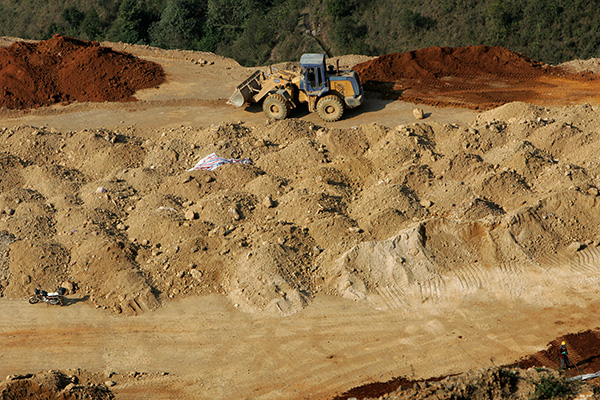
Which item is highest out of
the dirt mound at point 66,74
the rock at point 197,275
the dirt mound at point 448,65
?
the dirt mound at point 66,74

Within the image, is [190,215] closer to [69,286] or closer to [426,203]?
[69,286]

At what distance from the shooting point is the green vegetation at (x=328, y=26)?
119 ft

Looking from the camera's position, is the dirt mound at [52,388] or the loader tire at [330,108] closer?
the dirt mound at [52,388]

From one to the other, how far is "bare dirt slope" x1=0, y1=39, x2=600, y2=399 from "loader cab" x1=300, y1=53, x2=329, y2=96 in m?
1.23

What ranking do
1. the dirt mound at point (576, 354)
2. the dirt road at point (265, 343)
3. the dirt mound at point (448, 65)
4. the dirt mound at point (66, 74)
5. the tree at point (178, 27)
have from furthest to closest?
the tree at point (178, 27) < the dirt mound at point (448, 65) < the dirt mound at point (66, 74) < the dirt road at point (265, 343) < the dirt mound at point (576, 354)

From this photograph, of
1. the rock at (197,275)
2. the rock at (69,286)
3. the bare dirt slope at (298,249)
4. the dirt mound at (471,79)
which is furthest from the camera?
the dirt mound at (471,79)

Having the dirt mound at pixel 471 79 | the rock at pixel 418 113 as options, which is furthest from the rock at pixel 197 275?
the dirt mound at pixel 471 79

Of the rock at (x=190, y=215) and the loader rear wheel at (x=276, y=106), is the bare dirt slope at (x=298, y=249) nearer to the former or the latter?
the rock at (x=190, y=215)

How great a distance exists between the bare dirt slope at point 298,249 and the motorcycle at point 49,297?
9.4 inches

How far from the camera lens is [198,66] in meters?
28.7

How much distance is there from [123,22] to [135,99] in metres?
18.2

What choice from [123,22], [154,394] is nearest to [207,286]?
[154,394]

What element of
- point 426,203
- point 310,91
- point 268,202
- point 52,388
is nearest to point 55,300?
point 52,388

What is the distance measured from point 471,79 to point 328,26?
53.2 feet
